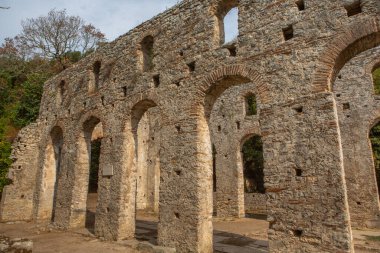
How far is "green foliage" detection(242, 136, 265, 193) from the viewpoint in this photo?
19.9 metres

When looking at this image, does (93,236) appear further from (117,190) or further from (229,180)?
(229,180)

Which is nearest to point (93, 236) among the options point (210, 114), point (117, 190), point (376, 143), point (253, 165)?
point (117, 190)

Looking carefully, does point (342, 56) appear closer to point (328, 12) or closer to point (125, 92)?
point (328, 12)

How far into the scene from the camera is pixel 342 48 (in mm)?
5703

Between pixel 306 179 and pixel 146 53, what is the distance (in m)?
6.83

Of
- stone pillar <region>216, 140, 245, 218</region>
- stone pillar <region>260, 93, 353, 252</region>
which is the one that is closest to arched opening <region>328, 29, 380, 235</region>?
stone pillar <region>216, 140, 245, 218</region>

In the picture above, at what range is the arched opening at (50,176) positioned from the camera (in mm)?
12845

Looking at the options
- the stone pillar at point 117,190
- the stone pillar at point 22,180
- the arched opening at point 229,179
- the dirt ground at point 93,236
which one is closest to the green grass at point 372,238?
the dirt ground at point 93,236

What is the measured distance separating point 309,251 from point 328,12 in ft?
15.7

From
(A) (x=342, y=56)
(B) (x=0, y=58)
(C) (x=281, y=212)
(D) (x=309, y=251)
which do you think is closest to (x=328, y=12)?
(A) (x=342, y=56)

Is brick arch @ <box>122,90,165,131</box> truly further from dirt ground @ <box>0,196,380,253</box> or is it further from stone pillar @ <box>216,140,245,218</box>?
stone pillar @ <box>216,140,245,218</box>

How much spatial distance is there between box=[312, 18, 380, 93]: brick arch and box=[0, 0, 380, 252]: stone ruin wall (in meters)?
0.02

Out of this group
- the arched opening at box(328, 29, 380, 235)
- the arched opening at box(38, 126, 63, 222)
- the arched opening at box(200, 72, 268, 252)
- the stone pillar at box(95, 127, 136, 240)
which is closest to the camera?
the stone pillar at box(95, 127, 136, 240)

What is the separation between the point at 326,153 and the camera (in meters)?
5.51
